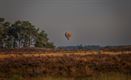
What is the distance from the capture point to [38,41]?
82.6m

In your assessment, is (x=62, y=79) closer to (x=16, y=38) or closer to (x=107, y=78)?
(x=107, y=78)

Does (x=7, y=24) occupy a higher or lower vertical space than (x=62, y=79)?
higher

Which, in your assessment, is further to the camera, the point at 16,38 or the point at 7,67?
the point at 16,38

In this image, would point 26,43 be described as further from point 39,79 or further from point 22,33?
point 39,79

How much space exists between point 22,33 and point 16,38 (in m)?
1.91

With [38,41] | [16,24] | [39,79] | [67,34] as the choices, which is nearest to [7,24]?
[16,24]

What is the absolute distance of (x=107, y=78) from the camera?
14953mm

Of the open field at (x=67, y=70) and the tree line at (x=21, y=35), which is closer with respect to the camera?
the open field at (x=67, y=70)

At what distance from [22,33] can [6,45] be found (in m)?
5.29

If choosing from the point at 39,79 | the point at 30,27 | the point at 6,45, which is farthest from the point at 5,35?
the point at 39,79

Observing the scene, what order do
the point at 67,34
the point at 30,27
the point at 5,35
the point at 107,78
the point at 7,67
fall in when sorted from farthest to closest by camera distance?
1. the point at 67,34
2. the point at 30,27
3. the point at 5,35
4. the point at 7,67
5. the point at 107,78

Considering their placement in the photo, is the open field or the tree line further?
the tree line

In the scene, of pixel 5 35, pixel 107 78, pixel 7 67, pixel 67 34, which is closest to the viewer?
pixel 107 78

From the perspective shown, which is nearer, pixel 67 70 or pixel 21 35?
pixel 67 70
